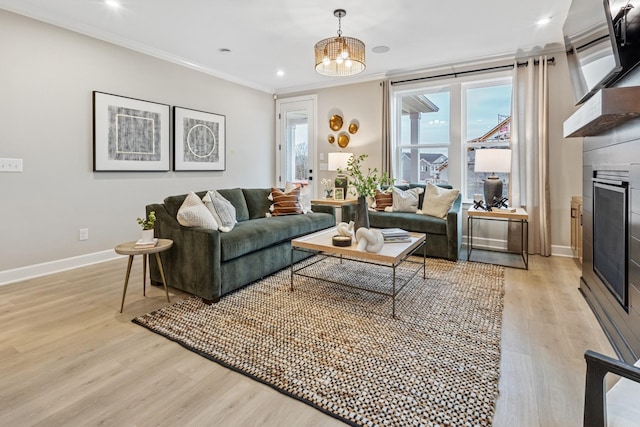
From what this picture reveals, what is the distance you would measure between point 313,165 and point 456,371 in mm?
4592

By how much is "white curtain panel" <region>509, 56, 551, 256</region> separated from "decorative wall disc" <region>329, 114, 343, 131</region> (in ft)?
8.21

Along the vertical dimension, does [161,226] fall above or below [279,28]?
below

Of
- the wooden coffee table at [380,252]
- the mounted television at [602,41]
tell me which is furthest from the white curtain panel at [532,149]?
the wooden coffee table at [380,252]

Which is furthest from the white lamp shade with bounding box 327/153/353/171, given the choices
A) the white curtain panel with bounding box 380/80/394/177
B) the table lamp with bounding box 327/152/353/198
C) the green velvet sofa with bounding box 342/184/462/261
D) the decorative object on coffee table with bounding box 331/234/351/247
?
the decorative object on coffee table with bounding box 331/234/351/247

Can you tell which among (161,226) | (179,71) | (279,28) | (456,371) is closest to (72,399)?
(161,226)

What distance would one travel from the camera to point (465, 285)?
3.02 meters

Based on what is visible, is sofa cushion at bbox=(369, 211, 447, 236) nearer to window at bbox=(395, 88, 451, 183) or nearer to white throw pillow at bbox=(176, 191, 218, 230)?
window at bbox=(395, 88, 451, 183)

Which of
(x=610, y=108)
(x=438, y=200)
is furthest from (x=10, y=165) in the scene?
(x=610, y=108)

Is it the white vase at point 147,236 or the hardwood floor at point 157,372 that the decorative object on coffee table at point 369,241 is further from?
the white vase at point 147,236

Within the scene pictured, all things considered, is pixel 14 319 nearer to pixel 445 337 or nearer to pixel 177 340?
pixel 177 340

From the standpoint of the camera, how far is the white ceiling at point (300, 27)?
10.1 feet

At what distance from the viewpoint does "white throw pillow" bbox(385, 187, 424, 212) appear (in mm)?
4371

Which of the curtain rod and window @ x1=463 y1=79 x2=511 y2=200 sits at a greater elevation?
the curtain rod

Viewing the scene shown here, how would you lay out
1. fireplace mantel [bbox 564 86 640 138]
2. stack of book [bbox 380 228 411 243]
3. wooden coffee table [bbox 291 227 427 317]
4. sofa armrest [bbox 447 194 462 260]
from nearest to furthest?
1. fireplace mantel [bbox 564 86 640 138]
2. wooden coffee table [bbox 291 227 427 317]
3. stack of book [bbox 380 228 411 243]
4. sofa armrest [bbox 447 194 462 260]
